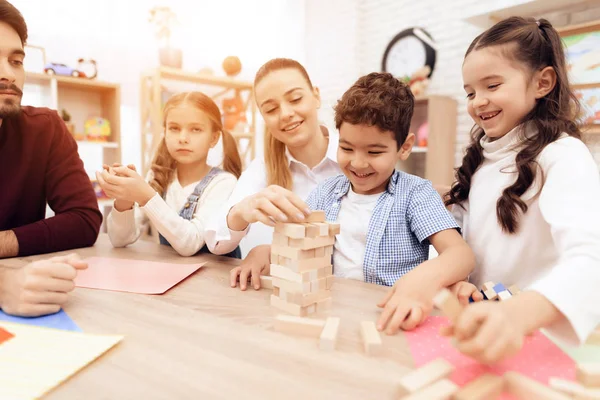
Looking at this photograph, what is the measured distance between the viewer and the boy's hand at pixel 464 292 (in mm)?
840

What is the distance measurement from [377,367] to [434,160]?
10.6 feet

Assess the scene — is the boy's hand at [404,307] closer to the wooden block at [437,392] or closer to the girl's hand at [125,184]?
the wooden block at [437,392]

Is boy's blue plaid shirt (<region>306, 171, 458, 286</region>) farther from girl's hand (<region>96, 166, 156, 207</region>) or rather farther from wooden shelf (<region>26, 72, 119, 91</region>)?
wooden shelf (<region>26, 72, 119, 91</region>)

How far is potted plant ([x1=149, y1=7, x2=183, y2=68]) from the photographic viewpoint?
13.2 ft

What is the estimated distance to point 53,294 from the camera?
80cm

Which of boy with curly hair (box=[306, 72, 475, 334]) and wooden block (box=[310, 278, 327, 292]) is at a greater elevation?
boy with curly hair (box=[306, 72, 475, 334])

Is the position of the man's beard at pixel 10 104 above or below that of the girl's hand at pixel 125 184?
above

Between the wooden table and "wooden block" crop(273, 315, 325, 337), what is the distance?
0.04 ft

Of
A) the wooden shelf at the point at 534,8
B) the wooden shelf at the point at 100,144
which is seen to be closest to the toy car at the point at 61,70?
the wooden shelf at the point at 100,144

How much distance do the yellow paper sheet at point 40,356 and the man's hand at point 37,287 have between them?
2.0 inches

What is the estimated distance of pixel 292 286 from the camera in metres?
0.79

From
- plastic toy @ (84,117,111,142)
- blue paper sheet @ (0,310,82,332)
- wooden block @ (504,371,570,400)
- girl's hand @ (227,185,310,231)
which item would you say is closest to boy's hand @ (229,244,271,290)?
girl's hand @ (227,185,310,231)

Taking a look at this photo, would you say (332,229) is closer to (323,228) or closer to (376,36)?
(323,228)

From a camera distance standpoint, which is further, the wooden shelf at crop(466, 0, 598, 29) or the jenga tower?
the wooden shelf at crop(466, 0, 598, 29)
